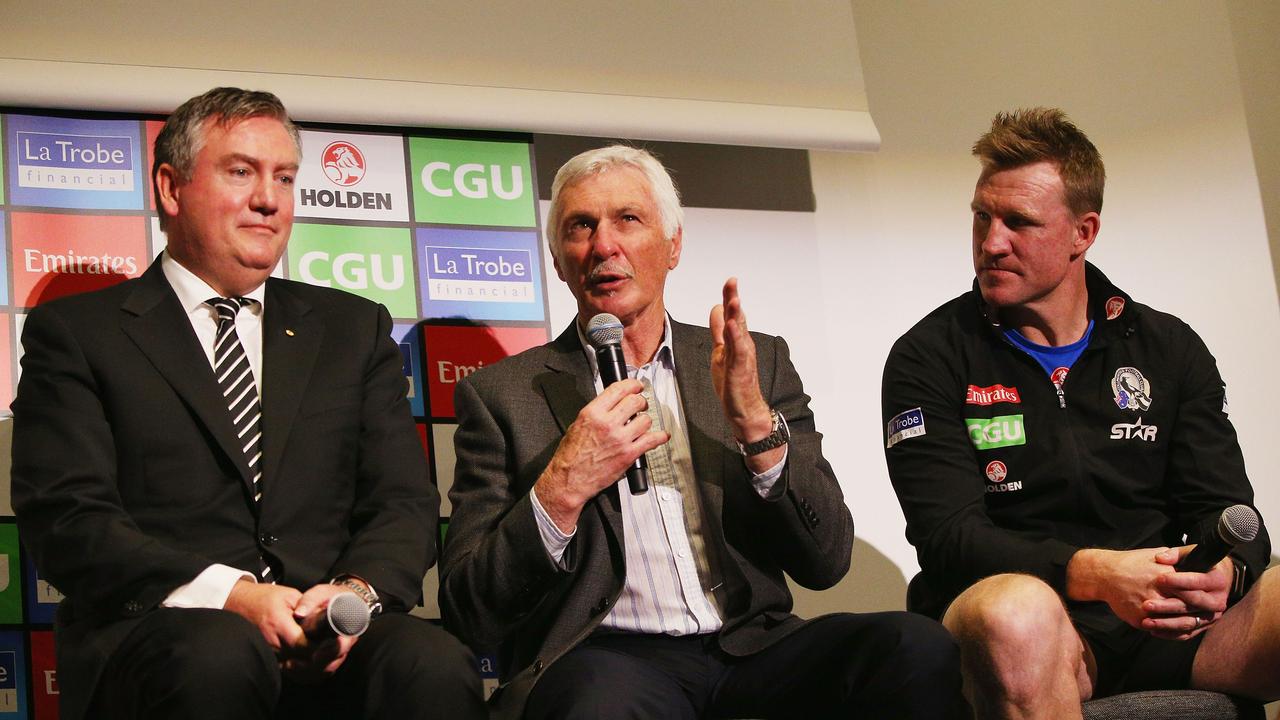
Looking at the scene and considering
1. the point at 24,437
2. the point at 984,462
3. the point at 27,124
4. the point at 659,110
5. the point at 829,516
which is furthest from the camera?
the point at 659,110

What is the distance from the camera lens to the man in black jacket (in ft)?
8.21

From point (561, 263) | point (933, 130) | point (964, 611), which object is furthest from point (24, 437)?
point (933, 130)

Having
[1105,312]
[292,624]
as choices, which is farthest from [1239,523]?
[292,624]

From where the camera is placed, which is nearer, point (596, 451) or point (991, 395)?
Result: point (596, 451)

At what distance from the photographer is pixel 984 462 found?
2881 mm

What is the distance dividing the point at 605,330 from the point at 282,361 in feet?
2.00

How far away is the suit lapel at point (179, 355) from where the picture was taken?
2414 millimetres

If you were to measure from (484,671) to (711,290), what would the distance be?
50.2 inches

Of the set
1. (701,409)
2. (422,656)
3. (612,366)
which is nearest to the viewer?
(422,656)

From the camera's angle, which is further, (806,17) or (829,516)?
(806,17)

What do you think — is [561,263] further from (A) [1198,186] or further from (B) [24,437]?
(A) [1198,186]

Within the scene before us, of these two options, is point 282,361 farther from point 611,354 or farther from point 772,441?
point 772,441

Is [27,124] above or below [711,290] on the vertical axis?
above

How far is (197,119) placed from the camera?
2602 millimetres
